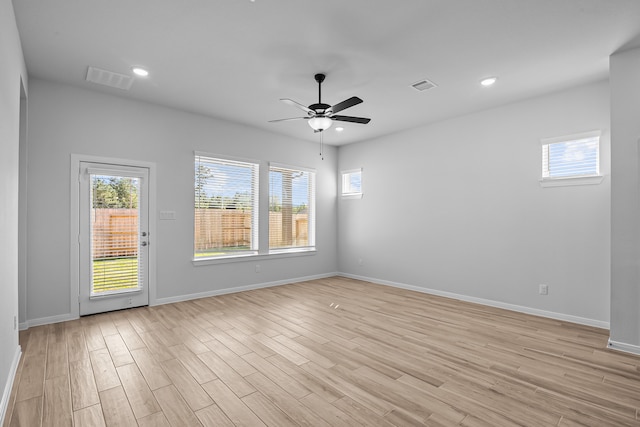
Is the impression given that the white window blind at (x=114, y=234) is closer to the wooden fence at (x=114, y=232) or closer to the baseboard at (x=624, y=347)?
the wooden fence at (x=114, y=232)

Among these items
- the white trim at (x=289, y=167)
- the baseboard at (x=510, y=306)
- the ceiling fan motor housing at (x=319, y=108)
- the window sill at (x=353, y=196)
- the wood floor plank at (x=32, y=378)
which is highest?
the ceiling fan motor housing at (x=319, y=108)

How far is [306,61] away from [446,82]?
5.96 ft

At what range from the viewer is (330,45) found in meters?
3.18

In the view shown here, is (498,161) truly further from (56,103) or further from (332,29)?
(56,103)

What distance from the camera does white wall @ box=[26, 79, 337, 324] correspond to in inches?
156

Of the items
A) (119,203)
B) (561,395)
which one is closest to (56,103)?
(119,203)

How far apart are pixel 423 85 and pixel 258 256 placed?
3976mm

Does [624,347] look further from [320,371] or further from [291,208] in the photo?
[291,208]

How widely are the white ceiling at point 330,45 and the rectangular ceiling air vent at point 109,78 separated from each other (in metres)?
0.11

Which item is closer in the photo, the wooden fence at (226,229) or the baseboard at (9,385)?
the baseboard at (9,385)

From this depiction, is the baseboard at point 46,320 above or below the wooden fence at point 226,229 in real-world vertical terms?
below

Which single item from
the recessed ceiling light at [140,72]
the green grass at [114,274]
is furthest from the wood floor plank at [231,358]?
the recessed ceiling light at [140,72]

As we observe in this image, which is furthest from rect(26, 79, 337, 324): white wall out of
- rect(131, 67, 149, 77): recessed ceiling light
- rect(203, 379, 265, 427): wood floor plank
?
rect(203, 379, 265, 427): wood floor plank

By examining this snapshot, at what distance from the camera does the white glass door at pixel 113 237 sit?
427 centimetres
